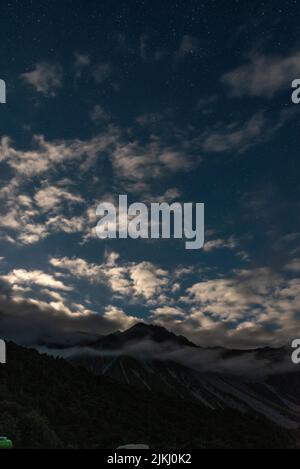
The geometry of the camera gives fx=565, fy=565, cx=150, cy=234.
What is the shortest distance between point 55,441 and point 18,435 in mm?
10665
